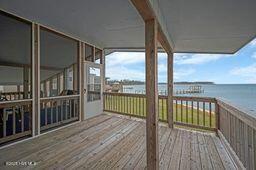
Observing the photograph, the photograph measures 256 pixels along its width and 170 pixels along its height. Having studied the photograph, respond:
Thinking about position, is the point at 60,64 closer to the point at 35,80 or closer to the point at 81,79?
the point at 81,79

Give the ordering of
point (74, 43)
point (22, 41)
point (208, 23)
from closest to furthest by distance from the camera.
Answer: point (208, 23) < point (22, 41) < point (74, 43)

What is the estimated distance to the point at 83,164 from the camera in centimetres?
288

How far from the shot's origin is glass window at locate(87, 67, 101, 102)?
6.52 m

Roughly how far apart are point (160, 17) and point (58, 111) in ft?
12.9

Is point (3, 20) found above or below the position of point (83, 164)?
above

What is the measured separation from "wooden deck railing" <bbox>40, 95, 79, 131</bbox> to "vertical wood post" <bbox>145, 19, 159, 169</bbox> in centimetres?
314

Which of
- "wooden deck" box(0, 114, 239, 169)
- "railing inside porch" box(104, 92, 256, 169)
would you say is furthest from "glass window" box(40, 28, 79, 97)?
"railing inside porch" box(104, 92, 256, 169)

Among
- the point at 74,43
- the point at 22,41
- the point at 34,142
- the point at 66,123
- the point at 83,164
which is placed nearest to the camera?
the point at 83,164

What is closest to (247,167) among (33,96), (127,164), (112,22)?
(127,164)

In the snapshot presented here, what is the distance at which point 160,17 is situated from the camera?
9.63 ft

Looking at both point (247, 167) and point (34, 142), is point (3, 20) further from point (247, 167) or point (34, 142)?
point (247, 167)

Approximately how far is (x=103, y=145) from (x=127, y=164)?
0.99 meters

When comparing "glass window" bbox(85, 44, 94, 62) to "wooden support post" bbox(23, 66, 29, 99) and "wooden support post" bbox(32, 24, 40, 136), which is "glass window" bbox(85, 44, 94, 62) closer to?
"wooden support post" bbox(23, 66, 29, 99)

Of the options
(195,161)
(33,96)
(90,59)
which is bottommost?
(195,161)
